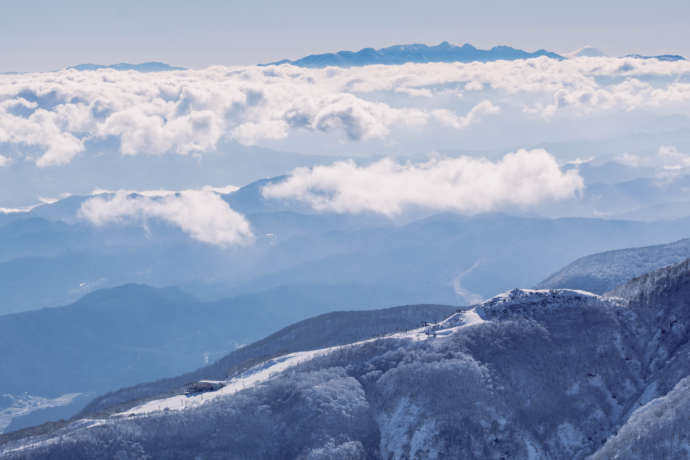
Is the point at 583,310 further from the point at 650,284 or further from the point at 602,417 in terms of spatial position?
the point at 602,417

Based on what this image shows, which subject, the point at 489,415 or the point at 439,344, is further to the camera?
the point at 439,344

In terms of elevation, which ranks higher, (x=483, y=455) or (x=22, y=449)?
(x=22, y=449)

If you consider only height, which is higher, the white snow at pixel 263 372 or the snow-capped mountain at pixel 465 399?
the white snow at pixel 263 372

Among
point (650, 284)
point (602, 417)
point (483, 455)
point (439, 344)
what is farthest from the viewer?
point (650, 284)

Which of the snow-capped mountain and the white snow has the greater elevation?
the white snow

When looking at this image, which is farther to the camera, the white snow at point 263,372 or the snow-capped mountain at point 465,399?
the white snow at point 263,372

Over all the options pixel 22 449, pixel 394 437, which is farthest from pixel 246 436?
pixel 22 449

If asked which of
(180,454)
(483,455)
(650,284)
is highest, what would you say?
(650,284)

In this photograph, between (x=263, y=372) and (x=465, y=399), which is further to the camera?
(x=263, y=372)
